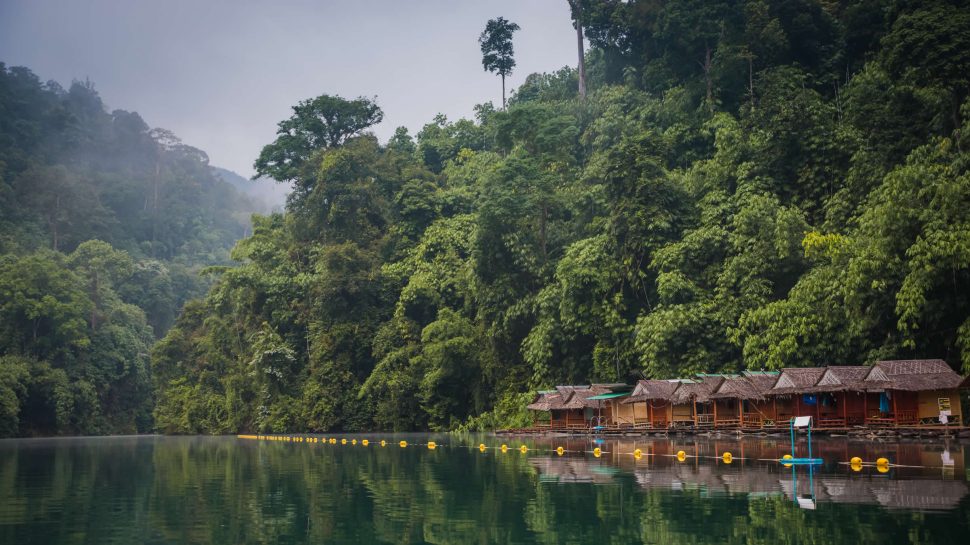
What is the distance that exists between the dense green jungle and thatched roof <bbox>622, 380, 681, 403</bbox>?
114 cm

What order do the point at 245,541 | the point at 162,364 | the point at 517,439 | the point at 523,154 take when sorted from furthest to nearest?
the point at 162,364
the point at 523,154
the point at 517,439
the point at 245,541

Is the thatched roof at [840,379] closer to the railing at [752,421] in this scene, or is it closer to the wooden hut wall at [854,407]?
the wooden hut wall at [854,407]

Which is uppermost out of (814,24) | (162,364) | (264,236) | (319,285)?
(814,24)

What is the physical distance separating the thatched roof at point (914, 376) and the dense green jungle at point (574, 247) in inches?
60.3

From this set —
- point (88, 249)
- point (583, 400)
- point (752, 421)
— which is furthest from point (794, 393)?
point (88, 249)

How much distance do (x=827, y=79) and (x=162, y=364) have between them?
60781 mm

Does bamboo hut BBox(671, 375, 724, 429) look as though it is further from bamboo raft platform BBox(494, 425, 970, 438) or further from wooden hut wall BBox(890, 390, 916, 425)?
wooden hut wall BBox(890, 390, 916, 425)

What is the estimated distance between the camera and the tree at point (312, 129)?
252ft

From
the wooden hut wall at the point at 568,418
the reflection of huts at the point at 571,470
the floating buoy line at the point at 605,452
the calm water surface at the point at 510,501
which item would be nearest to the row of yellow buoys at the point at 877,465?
the floating buoy line at the point at 605,452

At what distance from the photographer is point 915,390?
31.9m

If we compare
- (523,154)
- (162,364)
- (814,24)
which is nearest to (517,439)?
(523,154)

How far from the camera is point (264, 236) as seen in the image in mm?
74188

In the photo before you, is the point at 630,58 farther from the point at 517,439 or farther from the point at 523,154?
the point at 517,439

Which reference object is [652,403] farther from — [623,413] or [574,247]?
[574,247]
